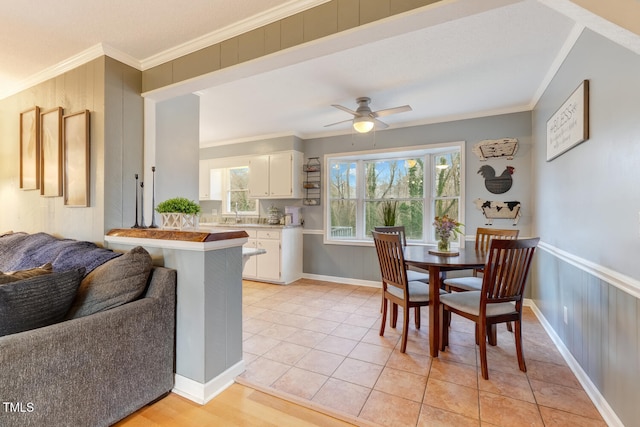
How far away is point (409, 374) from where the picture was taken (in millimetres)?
2104

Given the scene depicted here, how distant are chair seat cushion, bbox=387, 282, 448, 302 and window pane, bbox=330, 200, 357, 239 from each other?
2.11m

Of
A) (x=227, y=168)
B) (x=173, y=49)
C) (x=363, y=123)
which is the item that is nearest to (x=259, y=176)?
(x=227, y=168)

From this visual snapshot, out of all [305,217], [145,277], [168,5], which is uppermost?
[168,5]

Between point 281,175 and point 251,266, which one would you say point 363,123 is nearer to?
point 281,175

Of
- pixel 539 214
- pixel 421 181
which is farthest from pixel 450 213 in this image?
pixel 539 214

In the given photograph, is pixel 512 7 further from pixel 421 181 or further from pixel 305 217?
pixel 305 217

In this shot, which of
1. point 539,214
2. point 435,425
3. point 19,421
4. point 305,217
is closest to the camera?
point 19,421

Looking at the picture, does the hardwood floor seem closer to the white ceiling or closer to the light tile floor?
the light tile floor

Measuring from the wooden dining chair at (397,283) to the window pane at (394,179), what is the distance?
78.7 inches

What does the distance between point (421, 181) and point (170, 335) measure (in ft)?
12.3

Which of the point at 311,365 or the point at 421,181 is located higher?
the point at 421,181

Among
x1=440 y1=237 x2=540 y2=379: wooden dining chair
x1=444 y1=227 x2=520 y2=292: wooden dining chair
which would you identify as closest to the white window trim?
x1=444 y1=227 x2=520 y2=292: wooden dining chair

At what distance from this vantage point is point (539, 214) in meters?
3.19

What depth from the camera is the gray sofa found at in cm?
123
